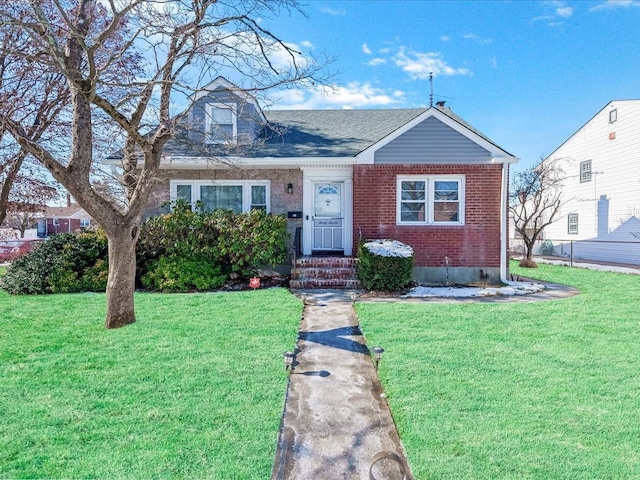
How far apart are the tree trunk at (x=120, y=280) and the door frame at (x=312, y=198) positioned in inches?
225

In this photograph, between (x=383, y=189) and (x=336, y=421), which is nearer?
(x=336, y=421)

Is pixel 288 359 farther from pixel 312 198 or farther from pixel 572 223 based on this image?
pixel 572 223

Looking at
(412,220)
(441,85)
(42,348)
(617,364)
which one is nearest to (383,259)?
(412,220)

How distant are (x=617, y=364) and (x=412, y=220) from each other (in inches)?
272

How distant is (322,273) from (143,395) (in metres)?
6.59

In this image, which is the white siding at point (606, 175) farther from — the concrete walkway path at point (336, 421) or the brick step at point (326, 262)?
the concrete walkway path at point (336, 421)

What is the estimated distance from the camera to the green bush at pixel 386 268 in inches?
352

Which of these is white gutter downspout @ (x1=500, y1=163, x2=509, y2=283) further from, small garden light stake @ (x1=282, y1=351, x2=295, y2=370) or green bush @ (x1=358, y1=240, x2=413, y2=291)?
small garden light stake @ (x1=282, y1=351, x2=295, y2=370)

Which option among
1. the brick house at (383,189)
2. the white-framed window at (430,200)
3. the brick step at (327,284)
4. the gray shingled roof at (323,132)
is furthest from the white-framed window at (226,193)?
the white-framed window at (430,200)

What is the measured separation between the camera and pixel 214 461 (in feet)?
8.39

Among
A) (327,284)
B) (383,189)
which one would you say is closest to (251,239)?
(327,284)

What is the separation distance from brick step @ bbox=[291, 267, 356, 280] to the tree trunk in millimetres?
4527

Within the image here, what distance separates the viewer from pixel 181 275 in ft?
30.7

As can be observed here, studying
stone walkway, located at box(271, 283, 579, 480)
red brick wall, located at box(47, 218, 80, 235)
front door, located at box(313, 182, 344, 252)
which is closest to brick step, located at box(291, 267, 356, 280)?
front door, located at box(313, 182, 344, 252)
